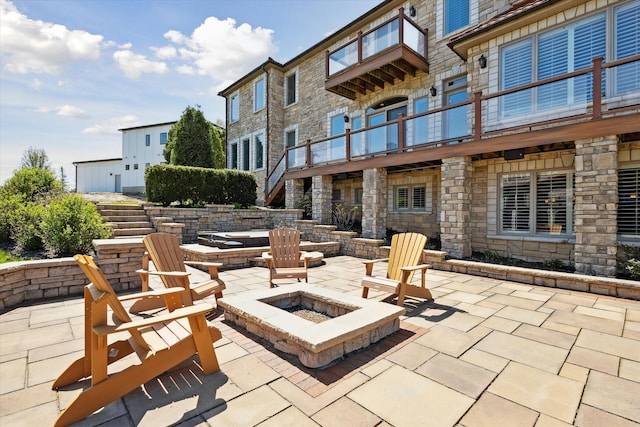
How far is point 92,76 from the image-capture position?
7824 mm

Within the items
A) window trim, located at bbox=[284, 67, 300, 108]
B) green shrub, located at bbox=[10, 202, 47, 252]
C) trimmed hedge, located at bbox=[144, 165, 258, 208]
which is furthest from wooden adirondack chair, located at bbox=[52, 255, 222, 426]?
window trim, located at bbox=[284, 67, 300, 108]

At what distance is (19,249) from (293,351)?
6.62m

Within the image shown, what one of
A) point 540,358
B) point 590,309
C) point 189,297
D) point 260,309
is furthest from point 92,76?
point 590,309

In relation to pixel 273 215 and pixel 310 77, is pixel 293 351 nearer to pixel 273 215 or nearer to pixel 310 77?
pixel 273 215

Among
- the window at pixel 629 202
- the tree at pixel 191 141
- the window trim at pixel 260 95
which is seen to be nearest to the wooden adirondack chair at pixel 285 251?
the window at pixel 629 202

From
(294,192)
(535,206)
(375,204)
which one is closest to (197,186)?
(294,192)

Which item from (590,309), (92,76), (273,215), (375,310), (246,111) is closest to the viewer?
(375,310)

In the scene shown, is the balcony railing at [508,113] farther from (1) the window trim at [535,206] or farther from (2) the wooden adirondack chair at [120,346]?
(2) the wooden adirondack chair at [120,346]

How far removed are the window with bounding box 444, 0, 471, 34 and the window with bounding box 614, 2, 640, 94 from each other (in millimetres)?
3673

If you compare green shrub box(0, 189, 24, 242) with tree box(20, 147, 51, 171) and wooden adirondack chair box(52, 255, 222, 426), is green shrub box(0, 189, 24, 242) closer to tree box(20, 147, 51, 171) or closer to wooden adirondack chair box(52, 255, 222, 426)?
wooden adirondack chair box(52, 255, 222, 426)

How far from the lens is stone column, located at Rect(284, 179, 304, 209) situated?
11438 millimetres

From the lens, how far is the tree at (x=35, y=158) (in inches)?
709

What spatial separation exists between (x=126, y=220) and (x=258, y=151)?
8.14m

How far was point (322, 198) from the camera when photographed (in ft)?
33.6
